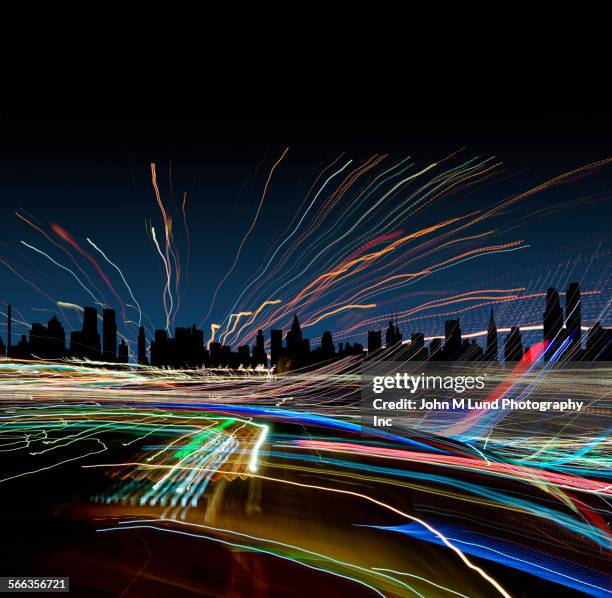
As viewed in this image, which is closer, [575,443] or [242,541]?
[242,541]

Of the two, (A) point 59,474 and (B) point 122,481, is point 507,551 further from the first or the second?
(A) point 59,474

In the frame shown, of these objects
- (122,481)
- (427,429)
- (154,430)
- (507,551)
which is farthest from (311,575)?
(154,430)

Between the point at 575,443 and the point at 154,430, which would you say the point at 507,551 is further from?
the point at 154,430

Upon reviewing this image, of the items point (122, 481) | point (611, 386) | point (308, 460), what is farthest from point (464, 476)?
point (122, 481)

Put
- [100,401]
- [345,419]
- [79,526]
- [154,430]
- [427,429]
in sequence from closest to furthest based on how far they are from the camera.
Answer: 1. [79,526]
2. [427,429]
3. [154,430]
4. [345,419]
5. [100,401]

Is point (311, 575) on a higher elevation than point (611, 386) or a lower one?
lower

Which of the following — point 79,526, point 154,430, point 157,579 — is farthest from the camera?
point 154,430

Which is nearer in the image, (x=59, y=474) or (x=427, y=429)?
(x=59, y=474)

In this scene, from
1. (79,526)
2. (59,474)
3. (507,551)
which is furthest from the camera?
(59,474)

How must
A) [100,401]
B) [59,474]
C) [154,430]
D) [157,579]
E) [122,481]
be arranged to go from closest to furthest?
[157,579] → [122,481] → [59,474] → [154,430] → [100,401]
